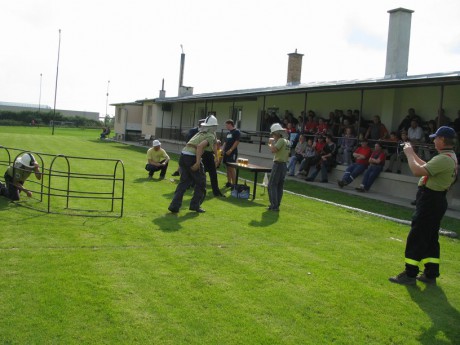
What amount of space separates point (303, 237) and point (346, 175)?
7658 mm

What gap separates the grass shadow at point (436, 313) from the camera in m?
4.52

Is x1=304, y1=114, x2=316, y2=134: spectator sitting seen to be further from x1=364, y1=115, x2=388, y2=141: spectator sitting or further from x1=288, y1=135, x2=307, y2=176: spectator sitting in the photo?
x1=364, y1=115, x2=388, y2=141: spectator sitting

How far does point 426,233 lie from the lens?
19.3 feet

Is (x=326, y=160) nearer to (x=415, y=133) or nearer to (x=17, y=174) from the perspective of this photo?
(x=415, y=133)

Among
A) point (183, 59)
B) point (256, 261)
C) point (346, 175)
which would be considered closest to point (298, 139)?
point (346, 175)

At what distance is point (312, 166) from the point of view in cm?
1780

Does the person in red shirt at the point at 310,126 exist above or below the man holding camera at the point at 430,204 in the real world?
above

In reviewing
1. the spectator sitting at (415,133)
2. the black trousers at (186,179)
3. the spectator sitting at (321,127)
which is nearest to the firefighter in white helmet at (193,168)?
the black trousers at (186,179)

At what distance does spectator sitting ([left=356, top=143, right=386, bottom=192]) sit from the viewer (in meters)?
14.8

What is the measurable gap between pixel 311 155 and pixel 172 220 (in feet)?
31.4

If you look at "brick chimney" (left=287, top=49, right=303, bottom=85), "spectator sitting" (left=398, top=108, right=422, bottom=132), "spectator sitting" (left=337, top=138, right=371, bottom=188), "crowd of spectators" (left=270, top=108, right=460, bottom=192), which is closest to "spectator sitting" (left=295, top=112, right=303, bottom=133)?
"crowd of spectators" (left=270, top=108, right=460, bottom=192)

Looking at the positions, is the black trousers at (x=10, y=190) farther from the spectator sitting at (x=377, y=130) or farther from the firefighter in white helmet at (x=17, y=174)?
the spectator sitting at (x=377, y=130)

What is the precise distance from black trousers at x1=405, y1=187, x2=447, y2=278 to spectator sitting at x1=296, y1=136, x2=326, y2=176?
1122cm

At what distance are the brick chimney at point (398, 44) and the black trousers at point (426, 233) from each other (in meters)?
14.6
